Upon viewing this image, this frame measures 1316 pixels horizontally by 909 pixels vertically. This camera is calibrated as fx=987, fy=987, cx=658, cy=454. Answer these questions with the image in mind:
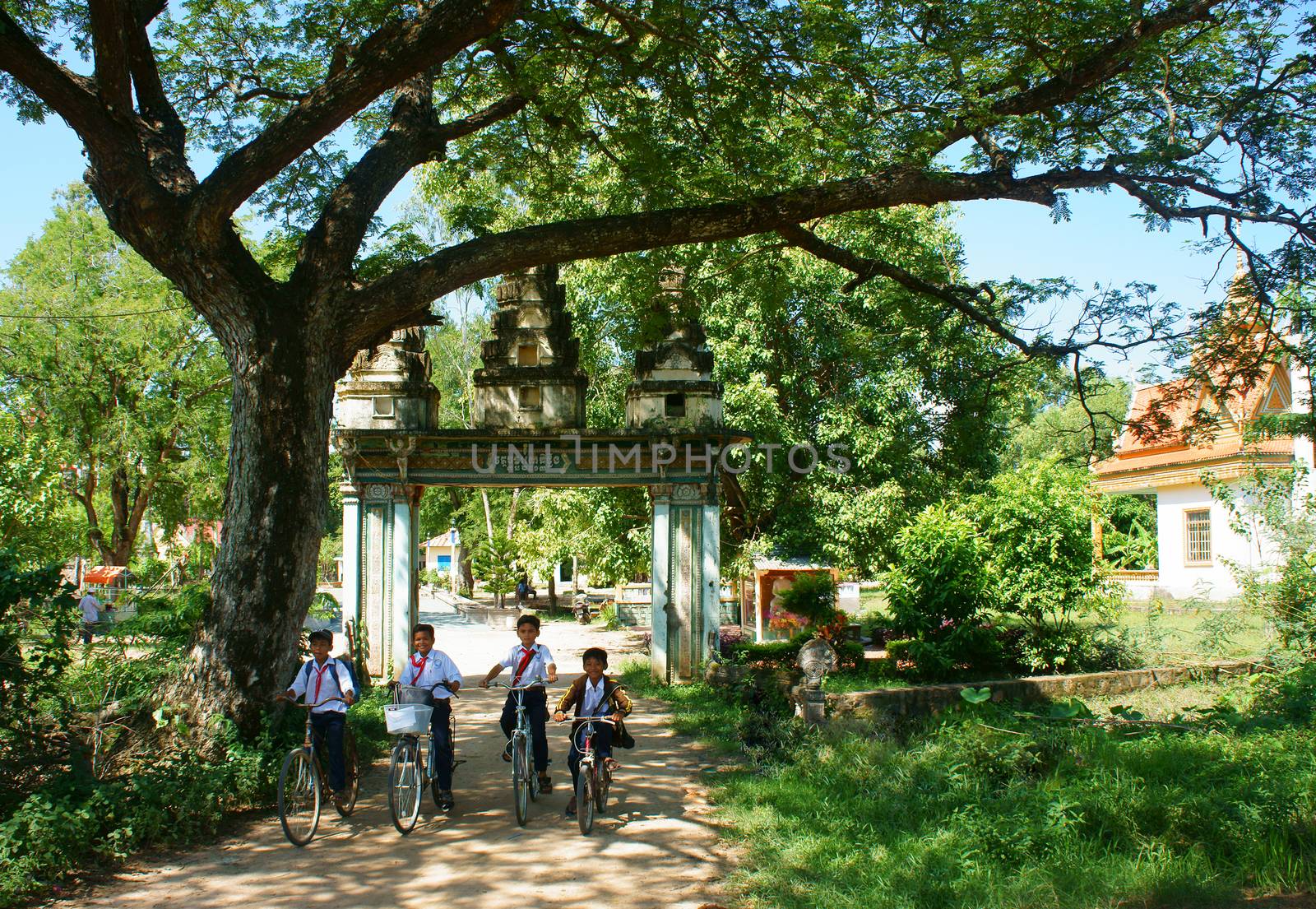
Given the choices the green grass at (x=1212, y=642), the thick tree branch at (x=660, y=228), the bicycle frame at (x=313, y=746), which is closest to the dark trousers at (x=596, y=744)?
the bicycle frame at (x=313, y=746)

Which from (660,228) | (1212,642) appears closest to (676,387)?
(660,228)

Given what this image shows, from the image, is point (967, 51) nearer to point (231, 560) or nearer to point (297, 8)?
point (297, 8)

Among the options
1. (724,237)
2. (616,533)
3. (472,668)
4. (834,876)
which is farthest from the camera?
(616,533)

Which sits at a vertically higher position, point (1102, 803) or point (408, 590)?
point (408, 590)

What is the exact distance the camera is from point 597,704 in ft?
25.7

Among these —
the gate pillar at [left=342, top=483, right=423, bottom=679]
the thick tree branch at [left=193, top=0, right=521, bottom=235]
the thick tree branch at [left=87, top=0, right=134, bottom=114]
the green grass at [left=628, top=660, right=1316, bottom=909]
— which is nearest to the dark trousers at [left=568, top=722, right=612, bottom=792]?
the green grass at [left=628, top=660, right=1316, bottom=909]

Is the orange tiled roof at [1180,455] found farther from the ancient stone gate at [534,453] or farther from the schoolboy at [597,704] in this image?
the schoolboy at [597,704]

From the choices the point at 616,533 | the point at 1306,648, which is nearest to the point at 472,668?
the point at 616,533

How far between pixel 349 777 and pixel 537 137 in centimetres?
790

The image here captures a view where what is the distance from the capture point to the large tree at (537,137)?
819 centimetres

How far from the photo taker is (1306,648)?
1204 centimetres

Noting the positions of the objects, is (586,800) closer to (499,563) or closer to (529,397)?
(529,397)

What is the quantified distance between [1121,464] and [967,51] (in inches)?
936

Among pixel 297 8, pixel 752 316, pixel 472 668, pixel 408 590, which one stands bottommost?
pixel 472 668
